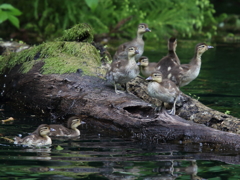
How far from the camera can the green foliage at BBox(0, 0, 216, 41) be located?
19656 millimetres

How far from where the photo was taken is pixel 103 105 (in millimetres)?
8180

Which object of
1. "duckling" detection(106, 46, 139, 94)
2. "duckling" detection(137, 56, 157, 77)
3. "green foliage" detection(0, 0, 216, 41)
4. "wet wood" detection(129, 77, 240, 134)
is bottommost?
"wet wood" detection(129, 77, 240, 134)

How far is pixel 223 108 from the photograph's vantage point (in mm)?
9844

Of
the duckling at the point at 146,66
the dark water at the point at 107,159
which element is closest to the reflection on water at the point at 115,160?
the dark water at the point at 107,159

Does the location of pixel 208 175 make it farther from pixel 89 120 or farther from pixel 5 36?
pixel 5 36

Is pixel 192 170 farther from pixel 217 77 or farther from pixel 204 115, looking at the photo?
pixel 217 77

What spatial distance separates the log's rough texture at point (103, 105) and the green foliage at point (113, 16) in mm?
10104

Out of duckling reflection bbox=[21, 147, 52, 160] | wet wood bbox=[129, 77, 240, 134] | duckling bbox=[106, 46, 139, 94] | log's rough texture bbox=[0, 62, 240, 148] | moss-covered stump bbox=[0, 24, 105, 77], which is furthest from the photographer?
moss-covered stump bbox=[0, 24, 105, 77]

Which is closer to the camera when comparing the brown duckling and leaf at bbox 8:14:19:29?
the brown duckling

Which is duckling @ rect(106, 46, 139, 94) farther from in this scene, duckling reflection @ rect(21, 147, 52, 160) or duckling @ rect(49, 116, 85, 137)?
duckling reflection @ rect(21, 147, 52, 160)

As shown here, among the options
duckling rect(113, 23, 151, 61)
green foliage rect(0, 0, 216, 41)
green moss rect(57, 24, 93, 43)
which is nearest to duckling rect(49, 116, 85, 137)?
green moss rect(57, 24, 93, 43)

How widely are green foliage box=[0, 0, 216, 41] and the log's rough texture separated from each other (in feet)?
33.1

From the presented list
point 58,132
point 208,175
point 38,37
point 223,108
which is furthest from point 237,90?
point 38,37

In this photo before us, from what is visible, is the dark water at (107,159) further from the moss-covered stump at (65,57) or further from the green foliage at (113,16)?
the green foliage at (113,16)
